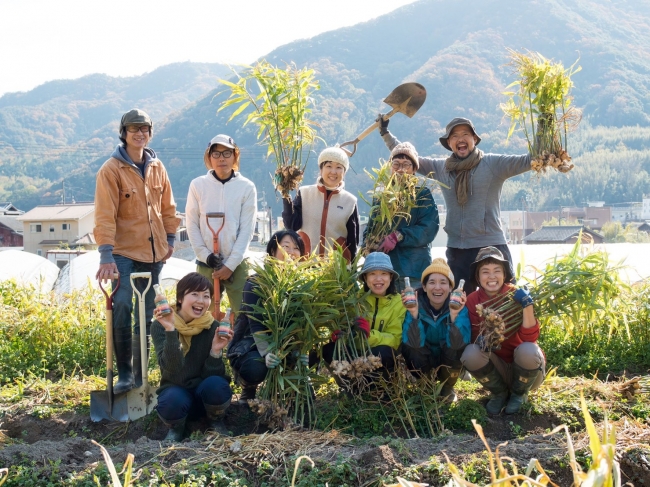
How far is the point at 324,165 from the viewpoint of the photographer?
5043 mm

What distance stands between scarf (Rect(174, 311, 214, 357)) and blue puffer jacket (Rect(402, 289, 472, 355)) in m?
1.35

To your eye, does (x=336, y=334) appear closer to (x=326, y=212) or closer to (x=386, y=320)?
(x=386, y=320)

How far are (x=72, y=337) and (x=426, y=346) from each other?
3.74 meters

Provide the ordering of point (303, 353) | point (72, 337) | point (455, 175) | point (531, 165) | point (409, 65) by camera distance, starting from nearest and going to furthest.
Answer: point (303, 353) < point (531, 165) < point (455, 175) < point (72, 337) < point (409, 65)

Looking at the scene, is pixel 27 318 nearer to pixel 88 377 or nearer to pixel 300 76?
pixel 88 377

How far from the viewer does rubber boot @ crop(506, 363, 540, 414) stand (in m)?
4.24

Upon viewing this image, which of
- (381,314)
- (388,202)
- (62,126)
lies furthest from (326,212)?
(62,126)

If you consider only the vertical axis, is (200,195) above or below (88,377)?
above

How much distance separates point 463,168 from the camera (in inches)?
197

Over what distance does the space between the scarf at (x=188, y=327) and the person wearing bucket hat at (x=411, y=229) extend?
1463 mm

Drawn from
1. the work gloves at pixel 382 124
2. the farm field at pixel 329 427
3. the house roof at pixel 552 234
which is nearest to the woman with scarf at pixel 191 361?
the farm field at pixel 329 427

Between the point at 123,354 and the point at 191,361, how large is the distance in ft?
3.03

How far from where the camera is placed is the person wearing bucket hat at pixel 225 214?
4996mm

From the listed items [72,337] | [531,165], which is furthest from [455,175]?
[72,337]
